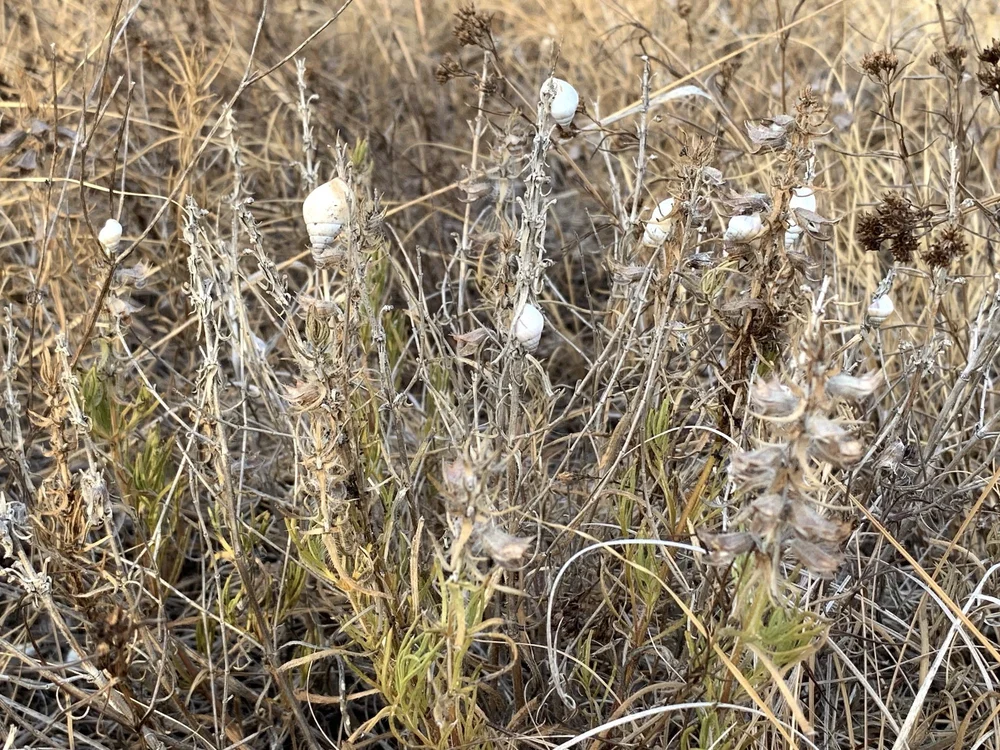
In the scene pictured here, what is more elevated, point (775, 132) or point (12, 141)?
point (775, 132)

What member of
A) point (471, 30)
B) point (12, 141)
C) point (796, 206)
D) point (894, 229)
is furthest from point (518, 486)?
point (12, 141)

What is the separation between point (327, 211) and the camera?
0.96 metres

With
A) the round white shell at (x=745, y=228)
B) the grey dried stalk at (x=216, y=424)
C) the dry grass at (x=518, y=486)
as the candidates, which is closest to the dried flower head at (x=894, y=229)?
the dry grass at (x=518, y=486)

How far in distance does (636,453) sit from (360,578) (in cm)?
38

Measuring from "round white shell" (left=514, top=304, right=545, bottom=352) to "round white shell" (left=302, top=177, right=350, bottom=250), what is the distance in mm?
211

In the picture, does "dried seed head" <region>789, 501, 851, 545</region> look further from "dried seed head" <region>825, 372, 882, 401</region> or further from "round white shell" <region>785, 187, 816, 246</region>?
"round white shell" <region>785, 187, 816, 246</region>

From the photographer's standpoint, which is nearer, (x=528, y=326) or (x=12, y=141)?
(x=528, y=326)

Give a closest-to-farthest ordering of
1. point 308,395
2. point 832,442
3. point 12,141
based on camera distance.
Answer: point 832,442 → point 308,395 → point 12,141

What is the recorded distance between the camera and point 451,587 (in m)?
0.79

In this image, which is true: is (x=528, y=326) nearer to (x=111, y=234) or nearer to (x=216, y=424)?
(x=216, y=424)

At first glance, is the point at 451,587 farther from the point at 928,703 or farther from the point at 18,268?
the point at 18,268

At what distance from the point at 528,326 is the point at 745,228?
0.83 feet

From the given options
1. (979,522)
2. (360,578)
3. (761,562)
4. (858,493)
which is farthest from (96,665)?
(979,522)

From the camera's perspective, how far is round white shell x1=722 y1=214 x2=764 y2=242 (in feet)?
3.19
